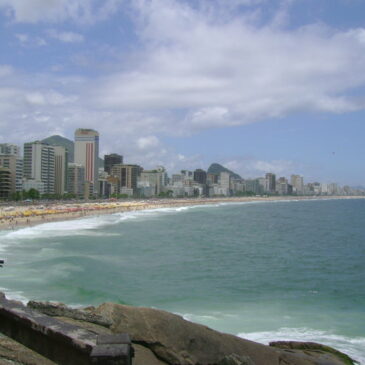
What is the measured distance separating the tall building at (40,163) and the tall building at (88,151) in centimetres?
3937

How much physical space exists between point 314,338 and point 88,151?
7313 inches

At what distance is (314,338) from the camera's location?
11141 mm

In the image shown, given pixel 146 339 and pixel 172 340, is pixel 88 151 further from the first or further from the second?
pixel 172 340

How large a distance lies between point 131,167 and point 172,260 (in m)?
170

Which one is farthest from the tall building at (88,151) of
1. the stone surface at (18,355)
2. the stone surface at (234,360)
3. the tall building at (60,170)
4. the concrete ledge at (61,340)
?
the stone surface at (234,360)

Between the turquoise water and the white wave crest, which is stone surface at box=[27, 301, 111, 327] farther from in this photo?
the turquoise water

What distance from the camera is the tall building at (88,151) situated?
186m

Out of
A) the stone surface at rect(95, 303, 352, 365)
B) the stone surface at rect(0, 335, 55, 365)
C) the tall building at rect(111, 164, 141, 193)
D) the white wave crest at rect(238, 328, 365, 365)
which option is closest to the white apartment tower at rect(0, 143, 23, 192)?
the tall building at rect(111, 164, 141, 193)

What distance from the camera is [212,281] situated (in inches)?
741

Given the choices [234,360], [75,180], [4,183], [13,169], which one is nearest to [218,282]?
[234,360]

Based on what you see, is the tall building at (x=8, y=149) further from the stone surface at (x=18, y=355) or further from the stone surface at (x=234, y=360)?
the stone surface at (x=234, y=360)

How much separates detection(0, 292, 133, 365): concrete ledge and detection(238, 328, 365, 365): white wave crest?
6.53 metres

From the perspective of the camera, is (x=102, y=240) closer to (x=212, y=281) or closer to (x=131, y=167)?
(x=212, y=281)

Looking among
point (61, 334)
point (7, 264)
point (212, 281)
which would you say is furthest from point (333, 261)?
point (61, 334)
